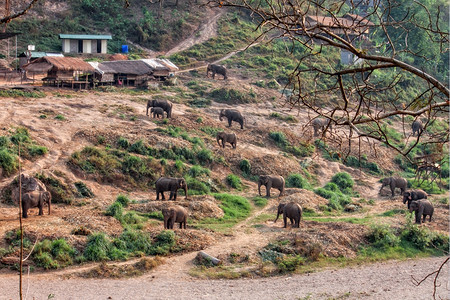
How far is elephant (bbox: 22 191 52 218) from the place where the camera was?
68.6ft

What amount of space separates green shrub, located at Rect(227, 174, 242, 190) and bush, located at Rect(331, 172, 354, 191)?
535cm

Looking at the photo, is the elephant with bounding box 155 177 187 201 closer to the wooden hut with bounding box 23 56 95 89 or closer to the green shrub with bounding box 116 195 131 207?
the green shrub with bounding box 116 195 131 207

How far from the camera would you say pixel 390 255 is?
21641 mm

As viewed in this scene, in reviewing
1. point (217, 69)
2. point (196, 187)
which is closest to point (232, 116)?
point (196, 187)

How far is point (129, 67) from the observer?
43562 millimetres

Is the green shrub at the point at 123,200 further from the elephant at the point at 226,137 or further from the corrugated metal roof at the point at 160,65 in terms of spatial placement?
the corrugated metal roof at the point at 160,65

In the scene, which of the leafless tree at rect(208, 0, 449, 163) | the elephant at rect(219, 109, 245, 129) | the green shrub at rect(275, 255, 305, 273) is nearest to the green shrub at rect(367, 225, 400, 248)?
the green shrub at rect(275, 255, 305, 273)

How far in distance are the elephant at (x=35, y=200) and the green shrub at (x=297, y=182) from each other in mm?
12724

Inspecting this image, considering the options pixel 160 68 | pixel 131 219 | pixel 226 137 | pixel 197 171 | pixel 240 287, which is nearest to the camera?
pixel 240 287

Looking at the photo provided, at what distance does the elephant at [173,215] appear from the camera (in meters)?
21.4

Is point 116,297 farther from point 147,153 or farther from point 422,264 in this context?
point 147,153

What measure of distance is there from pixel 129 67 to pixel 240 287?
28.3 m

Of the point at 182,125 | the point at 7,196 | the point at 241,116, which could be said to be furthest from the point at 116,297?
the point at 241,116

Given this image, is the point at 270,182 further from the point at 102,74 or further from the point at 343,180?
the point at 102,74
